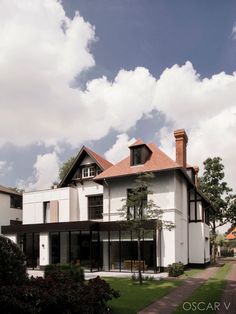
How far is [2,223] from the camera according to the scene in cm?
3766

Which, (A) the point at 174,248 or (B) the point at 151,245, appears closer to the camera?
(A) the point at 174,248

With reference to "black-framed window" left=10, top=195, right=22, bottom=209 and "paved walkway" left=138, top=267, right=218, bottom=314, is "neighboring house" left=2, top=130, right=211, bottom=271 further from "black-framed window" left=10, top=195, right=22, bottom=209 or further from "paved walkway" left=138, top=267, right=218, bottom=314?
"paved walkway" left=138, top=267, right=218, bottom=314

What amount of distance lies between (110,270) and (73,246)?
5.57 meters

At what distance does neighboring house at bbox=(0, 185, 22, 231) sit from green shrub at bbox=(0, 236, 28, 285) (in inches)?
1106

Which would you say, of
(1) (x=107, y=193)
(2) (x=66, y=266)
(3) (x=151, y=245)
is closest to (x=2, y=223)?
(1) (x=107, y=193)

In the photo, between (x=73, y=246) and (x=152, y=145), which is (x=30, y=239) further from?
(x=152, y=145)

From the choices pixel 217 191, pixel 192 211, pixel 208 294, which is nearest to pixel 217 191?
pixel 217 191

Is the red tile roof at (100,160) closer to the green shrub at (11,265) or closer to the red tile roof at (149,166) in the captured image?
the red tile roof at (149,166)

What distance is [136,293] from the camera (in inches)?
645

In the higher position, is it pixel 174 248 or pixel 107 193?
pixel 107 193

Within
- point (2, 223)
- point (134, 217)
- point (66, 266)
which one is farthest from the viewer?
point (2, 223)

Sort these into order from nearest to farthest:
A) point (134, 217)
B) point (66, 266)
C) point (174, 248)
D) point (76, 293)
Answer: point (76, 293) → point (66, 266) → point (134, 217) → point (174, 248)

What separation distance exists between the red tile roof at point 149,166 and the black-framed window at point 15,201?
14679 mm

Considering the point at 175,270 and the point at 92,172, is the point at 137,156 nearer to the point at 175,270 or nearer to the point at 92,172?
the point at 92,172
